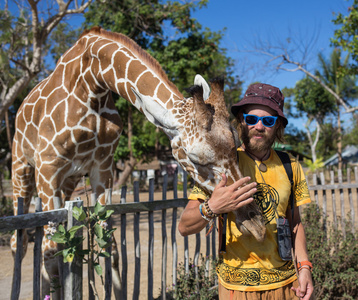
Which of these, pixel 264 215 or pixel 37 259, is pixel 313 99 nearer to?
pixel 264 215

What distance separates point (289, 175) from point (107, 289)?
6.69 ft

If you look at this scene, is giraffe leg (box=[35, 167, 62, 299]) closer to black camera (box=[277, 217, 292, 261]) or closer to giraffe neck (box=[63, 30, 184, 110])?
giraffe neck (box=[63, 30, 184, 110])

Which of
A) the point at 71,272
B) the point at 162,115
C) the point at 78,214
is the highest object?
the point at 162,115

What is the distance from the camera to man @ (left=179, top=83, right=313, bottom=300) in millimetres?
1782

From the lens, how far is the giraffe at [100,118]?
6.68ft

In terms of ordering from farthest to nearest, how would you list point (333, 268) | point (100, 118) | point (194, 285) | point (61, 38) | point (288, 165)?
point (61, 38), point (333, 268), point (194, 285), point (100, 118), point (288, 165)

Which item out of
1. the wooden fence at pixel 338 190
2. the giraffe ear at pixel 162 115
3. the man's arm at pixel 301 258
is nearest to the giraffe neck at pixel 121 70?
the giraffe ear at pixel 162 115

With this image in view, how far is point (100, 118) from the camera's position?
329 cm

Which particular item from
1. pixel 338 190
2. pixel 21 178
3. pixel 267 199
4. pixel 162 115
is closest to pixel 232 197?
pixel 267 199

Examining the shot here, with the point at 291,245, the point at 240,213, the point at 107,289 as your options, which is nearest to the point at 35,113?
the point at 107,289

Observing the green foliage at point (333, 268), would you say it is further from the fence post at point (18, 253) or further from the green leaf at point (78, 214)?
the fence post at point (18, 253)

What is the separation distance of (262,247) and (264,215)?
18cm

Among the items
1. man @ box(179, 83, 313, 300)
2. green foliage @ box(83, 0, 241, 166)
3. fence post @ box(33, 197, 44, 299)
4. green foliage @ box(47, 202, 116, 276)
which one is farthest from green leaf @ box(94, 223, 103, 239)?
green foliage @ box(83, 0, 241, 166)

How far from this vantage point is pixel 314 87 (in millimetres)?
25281
